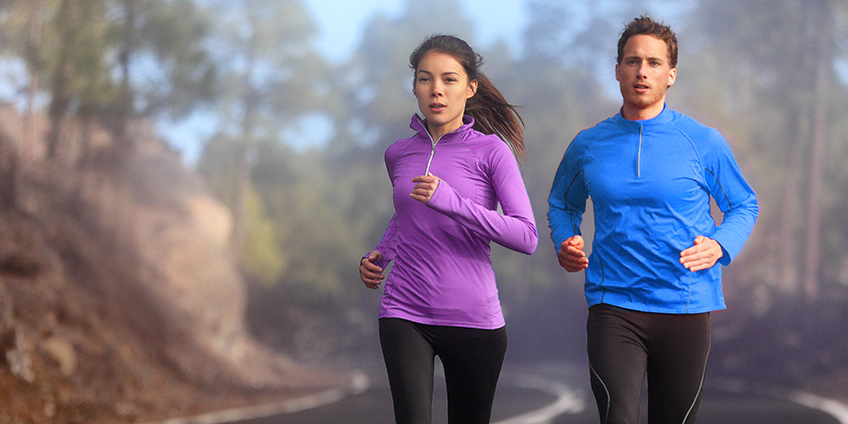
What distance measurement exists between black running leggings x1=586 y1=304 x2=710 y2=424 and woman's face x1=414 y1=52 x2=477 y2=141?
1.22 meters

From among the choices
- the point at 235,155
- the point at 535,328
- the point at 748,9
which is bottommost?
the point at 535,328

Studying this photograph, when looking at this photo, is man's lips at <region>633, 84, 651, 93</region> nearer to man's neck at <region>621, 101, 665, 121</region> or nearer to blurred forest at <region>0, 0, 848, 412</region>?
man's neck at <region>621, 101, 665, 121</region>

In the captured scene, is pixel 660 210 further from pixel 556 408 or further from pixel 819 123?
pixel 819 123

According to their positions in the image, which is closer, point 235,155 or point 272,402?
point 272,402

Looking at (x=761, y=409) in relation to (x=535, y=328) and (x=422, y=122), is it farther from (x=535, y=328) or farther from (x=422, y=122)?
(x=535, y=328)

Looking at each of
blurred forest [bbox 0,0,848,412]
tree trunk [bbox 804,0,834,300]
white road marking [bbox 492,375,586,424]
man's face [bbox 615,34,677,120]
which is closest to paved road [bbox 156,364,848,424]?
white road marking [bbox 492,375,586,424]

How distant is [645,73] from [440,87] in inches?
39.2

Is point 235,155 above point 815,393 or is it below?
above

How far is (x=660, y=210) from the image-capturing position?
4.50 meters

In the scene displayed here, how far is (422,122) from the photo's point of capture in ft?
15.9

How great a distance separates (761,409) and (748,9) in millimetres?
26728

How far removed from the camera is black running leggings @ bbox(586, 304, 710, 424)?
4.39 meters

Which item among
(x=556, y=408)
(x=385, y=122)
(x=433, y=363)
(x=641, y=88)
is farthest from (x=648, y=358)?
(x=385, y=122)

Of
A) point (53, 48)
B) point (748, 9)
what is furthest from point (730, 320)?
point (53, 48)
